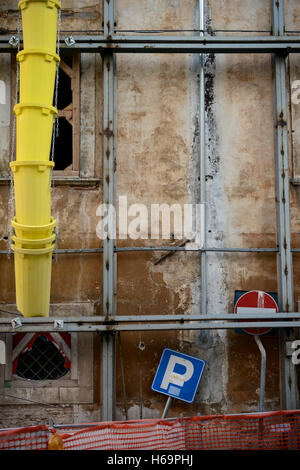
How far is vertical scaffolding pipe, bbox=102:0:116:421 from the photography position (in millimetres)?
7484

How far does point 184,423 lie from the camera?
693 centimetres

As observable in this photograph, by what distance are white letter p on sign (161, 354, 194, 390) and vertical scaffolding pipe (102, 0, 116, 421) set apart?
0.80 m

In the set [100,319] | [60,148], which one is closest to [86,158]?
[60,148]

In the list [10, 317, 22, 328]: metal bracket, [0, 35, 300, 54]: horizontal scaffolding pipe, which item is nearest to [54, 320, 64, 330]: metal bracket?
[10, 317, 22, 328]: metal bracket

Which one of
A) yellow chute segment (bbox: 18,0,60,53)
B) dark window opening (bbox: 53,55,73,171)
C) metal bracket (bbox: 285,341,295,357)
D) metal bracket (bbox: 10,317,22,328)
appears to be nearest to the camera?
Result: yellow chute segment (bbox: 18,0,60,53)

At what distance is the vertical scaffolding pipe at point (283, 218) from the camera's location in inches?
302

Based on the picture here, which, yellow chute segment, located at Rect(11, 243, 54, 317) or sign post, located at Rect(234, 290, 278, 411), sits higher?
yellow chute segment, located at Rect(11, 243, 54, 317)

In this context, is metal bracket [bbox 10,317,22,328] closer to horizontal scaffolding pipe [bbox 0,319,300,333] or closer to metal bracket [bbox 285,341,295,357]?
horizontal scaffolding pipe [bbox 0,319,300,333]

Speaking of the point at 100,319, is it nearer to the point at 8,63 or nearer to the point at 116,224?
the point at 116,224

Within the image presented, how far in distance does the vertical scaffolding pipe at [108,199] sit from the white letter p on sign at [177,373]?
801 millimetres

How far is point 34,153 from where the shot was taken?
6.40 meters

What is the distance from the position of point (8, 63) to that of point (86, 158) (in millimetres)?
1948

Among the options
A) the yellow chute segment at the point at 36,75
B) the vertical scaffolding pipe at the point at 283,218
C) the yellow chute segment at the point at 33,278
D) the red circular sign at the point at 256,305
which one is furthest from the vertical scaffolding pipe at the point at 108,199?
the vertical scaffolding pipe at the point at 283,218

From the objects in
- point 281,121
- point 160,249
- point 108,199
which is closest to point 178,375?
point 160,249
